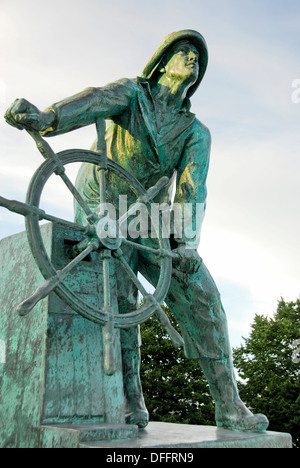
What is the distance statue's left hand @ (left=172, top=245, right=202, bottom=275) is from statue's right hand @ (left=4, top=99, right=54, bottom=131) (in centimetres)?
115

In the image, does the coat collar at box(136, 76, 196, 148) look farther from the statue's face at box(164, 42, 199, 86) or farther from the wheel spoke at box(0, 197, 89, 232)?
the wheel spoke at box(0, 197, 89, 232)

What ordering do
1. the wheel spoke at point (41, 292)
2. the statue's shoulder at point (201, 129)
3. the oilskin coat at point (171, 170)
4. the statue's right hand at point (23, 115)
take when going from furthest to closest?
the statue's shoulder at point (201, 129)
the oilskin coat at point (171, 170)
the statue's right hand at point (23, 115)
the wheel spoke at point (41, 292)

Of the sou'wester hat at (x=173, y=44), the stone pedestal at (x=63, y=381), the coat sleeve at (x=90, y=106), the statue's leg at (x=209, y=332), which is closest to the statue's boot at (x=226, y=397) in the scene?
the statue's leg at (x=209, y=332)

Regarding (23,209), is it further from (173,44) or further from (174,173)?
(173,44)

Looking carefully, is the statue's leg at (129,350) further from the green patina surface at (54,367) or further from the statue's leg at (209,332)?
the green patina surface at (54,367)

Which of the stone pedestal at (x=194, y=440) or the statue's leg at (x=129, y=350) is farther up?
the statue's leg at (x=129, y=350)

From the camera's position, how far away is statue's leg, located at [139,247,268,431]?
3.12 m

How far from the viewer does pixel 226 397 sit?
3.10 meters

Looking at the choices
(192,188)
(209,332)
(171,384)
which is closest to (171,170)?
(192,188)

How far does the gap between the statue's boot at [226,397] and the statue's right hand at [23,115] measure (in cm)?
180

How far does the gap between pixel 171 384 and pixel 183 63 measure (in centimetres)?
1381

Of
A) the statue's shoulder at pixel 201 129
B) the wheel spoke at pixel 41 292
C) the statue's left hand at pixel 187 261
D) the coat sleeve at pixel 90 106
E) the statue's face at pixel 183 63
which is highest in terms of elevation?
the statue's face at pixel 183 63

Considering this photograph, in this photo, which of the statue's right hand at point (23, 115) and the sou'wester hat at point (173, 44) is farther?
the sou'wester hat at point (173, 44)

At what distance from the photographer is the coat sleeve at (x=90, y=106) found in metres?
2.63
